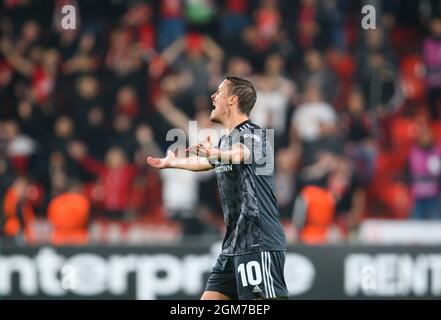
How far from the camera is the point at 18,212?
14.6m

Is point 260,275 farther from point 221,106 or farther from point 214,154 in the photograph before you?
point 221,106

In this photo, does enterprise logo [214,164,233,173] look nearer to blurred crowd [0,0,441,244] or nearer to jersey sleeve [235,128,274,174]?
jersey sleeve [235,128,274,174]

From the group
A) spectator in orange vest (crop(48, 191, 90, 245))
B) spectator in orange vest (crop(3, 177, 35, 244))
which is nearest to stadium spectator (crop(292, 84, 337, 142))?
spectator in orange vest (crop(48, 191, 90, 245))

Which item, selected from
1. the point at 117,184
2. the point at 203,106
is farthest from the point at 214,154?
the point at 203,106

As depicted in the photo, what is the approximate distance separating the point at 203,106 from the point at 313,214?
2.34 metres

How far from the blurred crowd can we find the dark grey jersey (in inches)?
214

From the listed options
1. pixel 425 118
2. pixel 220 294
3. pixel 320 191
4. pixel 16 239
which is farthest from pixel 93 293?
pixel 425 118

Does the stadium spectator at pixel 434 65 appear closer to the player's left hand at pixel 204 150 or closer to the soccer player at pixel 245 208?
the soccer player at pixel 245 208

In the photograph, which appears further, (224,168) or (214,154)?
(224,168)

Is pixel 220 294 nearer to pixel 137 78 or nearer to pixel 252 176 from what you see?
pixel 252 176

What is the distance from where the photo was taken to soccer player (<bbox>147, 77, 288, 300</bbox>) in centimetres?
844

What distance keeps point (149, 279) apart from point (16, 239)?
77.0 inches

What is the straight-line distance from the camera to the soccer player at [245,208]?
332 inches

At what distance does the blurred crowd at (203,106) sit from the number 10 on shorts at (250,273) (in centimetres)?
550
